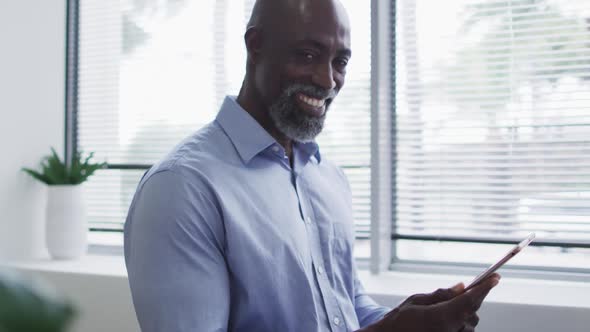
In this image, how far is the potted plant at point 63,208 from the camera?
288 cm

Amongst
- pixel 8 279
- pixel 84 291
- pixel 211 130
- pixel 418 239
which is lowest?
pixel 84 291

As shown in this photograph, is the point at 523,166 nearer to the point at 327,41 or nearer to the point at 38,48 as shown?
the point at 327,41

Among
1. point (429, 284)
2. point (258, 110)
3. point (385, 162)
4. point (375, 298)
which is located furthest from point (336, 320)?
point (385, 162)

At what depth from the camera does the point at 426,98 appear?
2.57 metres

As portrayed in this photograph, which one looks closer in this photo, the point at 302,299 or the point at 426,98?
the point at 302,299

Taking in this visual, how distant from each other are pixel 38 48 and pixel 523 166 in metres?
2.37

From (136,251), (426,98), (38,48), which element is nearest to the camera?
(136,251)

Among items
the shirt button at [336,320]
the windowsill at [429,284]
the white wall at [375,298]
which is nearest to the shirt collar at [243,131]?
the shirt button at [336,320]

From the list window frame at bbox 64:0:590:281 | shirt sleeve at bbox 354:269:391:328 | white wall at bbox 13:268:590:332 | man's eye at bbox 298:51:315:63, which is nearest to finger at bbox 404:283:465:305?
shirt sleeve at bbox 354:269:391:328

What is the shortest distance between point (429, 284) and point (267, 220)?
1221 mm

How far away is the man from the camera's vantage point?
1.16m

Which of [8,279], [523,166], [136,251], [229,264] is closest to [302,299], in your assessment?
[229,264]

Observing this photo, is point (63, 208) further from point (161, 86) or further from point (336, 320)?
point (336, 320)

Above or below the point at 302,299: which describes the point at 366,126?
above
